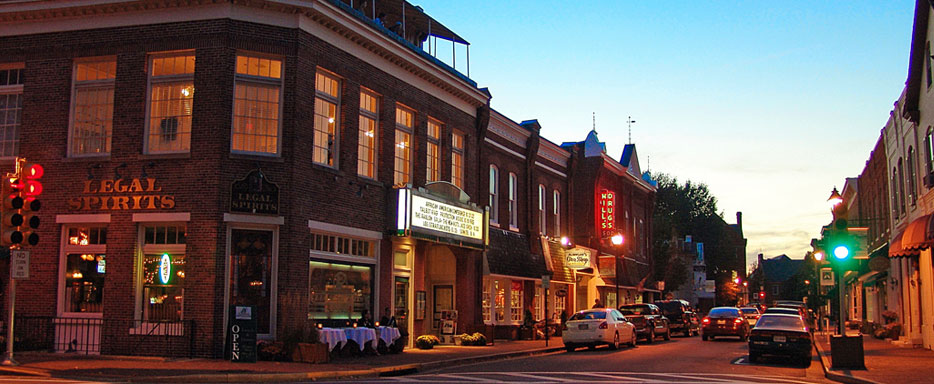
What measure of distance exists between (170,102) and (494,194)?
602 inches

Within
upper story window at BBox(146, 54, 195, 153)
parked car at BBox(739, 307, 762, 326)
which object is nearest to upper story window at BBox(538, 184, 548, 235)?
parked car at BBox(739, 307, 762, 326)

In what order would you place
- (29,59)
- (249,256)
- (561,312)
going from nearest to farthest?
(249,256)
(29,59)
(561,312)

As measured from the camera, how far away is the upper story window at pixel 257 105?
2120cm

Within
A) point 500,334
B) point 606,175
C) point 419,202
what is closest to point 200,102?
point 419,202

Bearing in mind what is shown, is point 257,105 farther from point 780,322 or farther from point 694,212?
point 694,212

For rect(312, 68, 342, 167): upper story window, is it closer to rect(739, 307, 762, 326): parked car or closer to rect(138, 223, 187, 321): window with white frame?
rect(138, 223, 187, 321): window with white frame

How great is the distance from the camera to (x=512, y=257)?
3388cm

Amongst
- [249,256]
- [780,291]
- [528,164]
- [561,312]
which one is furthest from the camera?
[780,291]

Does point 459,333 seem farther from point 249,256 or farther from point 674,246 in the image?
point 674,246

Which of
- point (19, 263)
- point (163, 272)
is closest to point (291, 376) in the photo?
point (163, 272)

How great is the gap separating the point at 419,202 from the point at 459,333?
6.36 m

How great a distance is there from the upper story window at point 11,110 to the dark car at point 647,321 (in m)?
22.1

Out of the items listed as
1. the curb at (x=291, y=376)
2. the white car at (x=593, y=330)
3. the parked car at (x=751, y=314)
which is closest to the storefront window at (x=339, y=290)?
the curb at (x=291, y=376)

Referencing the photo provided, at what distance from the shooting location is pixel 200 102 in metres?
20.8
